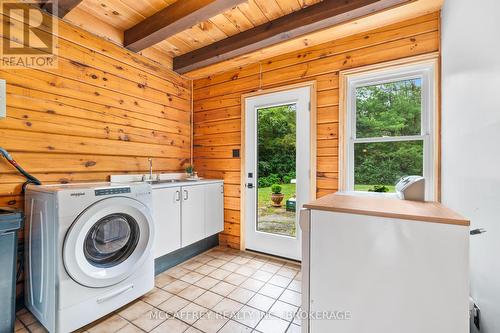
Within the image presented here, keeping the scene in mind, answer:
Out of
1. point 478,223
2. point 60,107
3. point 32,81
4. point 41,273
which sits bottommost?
point 41,273

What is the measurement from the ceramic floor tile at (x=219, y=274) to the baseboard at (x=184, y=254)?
1.56 feet

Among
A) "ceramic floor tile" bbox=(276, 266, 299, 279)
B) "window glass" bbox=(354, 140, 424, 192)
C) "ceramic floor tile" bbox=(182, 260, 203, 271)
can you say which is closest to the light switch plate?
"ceramic floor tile" bbox=(182, 260, 203, 271)

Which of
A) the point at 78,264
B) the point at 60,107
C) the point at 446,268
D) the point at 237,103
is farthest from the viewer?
the point at 237,103

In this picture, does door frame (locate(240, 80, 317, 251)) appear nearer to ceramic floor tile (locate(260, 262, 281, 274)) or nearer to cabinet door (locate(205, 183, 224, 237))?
cabinet door (locate(205, 183, 224, 237))

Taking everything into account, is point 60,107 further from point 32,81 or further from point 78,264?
point 78,264

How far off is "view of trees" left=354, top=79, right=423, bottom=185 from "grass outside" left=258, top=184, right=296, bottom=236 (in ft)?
2.68

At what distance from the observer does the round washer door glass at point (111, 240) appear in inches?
64.3

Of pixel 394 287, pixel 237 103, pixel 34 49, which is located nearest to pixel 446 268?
pixel 394 287

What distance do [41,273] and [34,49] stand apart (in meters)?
1.79

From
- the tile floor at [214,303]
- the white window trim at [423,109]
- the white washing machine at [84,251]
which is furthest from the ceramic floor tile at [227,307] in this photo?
the white window trim at [423,109]

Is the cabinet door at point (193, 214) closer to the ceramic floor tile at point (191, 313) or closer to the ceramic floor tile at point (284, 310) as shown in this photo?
the ceramic floor tile at point (191, 313)

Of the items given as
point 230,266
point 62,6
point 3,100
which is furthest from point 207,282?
point 62,6

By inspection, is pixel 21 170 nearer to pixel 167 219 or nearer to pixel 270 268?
pixel 167 219

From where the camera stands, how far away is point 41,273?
1543 mm
